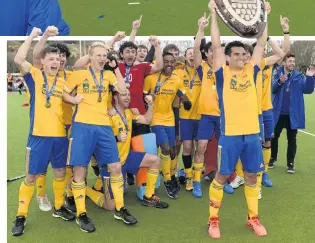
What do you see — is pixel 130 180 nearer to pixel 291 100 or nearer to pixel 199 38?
pixel 199 38

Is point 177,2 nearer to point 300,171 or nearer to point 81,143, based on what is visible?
point 300,171

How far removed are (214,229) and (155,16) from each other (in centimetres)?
595

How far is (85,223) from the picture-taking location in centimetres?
425

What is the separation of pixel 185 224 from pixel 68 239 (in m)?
1.19

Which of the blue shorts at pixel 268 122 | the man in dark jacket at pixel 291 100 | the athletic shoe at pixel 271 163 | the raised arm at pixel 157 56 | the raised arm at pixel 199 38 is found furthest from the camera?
the athletic shoe at pixel 271 163

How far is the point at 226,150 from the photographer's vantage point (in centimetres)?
404

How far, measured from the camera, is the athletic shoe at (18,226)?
13.5 feet

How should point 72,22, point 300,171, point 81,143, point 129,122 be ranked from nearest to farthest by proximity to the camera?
point 81,143, point 129,122, point 300,171, point 72,22

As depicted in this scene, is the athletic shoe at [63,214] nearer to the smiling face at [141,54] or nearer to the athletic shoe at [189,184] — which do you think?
the athletic shoe at [189,184]

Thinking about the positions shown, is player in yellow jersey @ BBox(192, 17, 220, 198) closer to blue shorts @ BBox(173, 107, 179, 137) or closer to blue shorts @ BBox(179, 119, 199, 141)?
blue shorts @ BBox(179, 119, 199, 141)

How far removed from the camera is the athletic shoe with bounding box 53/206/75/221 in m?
4.51

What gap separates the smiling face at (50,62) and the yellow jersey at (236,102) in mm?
1604

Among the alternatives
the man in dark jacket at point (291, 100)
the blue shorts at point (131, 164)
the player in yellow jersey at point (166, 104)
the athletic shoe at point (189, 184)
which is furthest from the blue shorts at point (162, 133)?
the man in dark jacket at point (291, 100)

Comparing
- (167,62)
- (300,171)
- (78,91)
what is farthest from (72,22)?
(300,171)
